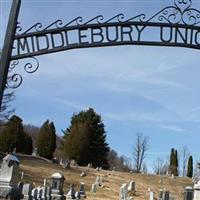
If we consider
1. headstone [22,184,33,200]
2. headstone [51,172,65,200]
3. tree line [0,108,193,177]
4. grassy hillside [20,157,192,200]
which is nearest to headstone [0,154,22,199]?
headstone [22,184,33,200]

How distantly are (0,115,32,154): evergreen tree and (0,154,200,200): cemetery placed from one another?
281 centimetres

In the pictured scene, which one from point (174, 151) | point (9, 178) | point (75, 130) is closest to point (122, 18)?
point (9, 178)

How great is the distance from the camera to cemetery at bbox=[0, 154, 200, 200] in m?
14.8

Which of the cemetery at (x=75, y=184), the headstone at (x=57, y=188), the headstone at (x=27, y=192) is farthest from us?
the headstone at (x=57, y=188)

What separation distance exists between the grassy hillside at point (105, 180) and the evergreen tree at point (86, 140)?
9621 millimetres

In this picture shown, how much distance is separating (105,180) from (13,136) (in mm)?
15322

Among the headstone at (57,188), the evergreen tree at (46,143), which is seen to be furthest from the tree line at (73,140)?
the headstone at (57,188)

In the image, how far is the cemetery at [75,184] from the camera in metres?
14.8

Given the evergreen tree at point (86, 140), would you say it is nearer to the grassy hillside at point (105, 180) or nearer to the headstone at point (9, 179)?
the grassy hillside at point (105, 180)

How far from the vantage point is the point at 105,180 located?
49.2m

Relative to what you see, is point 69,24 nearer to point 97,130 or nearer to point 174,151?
point 97,130

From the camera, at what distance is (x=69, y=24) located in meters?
→ 5.76

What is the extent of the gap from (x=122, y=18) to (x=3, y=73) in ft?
5.47

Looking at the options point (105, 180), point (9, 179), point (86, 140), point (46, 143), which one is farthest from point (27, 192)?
point (86, 140)
